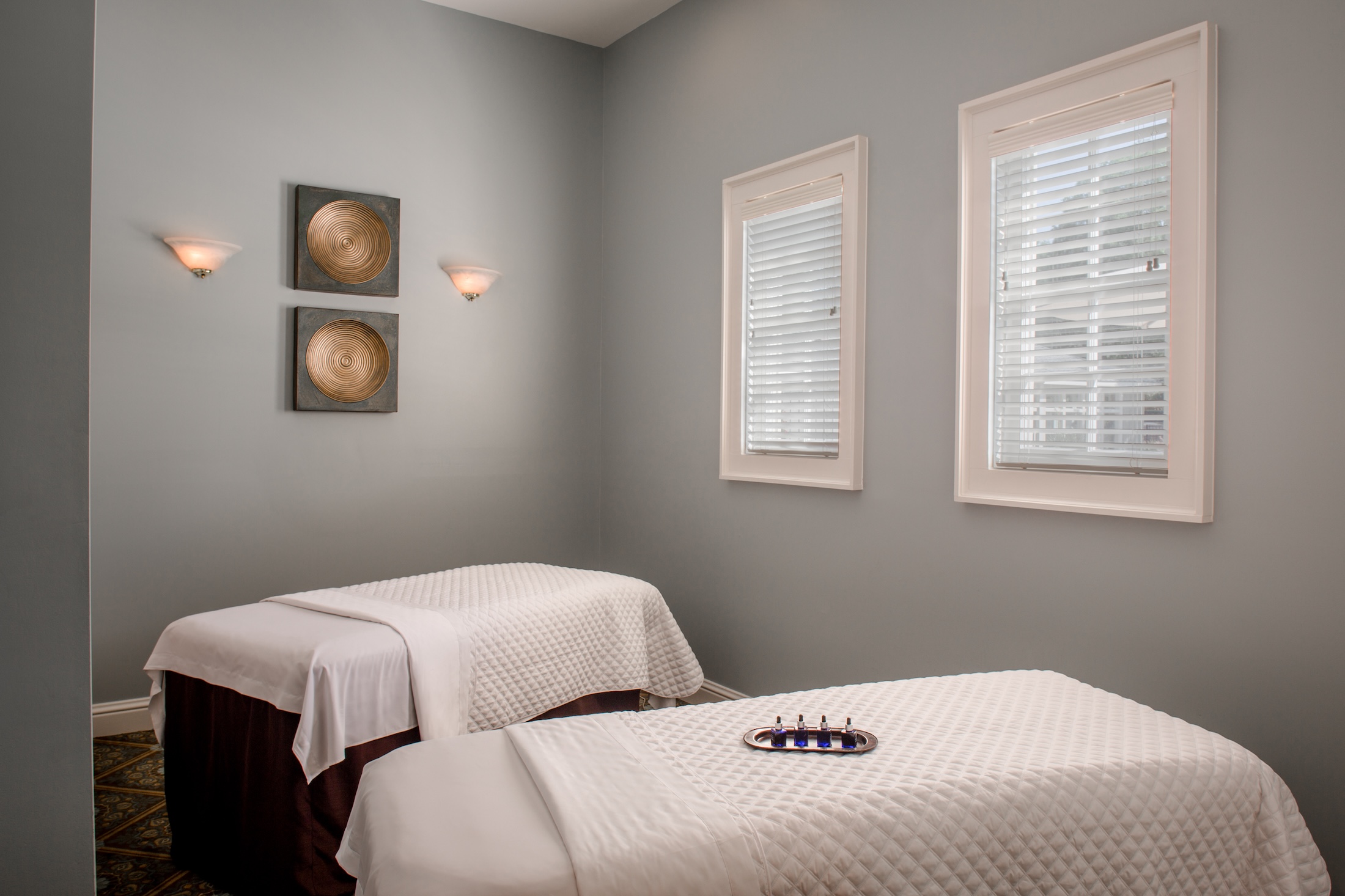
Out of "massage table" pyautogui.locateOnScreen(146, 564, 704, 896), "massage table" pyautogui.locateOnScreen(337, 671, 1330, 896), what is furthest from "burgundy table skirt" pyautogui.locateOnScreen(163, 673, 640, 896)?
"massage table" pyautogui.locateOnScreen(337, 671, 1330, 896)

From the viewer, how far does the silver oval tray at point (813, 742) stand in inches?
66.2

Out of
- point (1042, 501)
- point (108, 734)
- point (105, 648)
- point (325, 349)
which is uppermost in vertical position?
point (325, 349)

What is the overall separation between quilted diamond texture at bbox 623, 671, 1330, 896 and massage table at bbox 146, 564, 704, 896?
73 centimetres

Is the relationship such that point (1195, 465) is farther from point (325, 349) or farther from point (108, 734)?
point (108, 734)

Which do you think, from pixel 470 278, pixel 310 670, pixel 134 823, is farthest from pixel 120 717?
pixel 470 278

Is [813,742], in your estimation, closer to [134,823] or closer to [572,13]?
[134,823]

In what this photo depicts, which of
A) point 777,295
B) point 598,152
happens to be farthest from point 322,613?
point 598,152

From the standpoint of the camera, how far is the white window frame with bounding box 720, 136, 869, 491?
10.1ft

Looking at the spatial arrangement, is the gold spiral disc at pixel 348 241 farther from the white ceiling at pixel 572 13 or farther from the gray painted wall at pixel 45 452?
the gray painted wall at pixel 45 452

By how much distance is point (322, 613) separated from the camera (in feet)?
8.63

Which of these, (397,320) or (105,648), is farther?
(397,320)

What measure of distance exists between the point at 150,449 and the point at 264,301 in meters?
0.75

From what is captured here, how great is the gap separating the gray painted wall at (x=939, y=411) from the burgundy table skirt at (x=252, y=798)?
5.50 feet

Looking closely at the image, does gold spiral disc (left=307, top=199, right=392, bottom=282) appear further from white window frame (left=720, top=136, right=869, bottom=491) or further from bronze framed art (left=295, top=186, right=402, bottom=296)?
white window frame (left=720, top=136, right=869, bottom=491)
